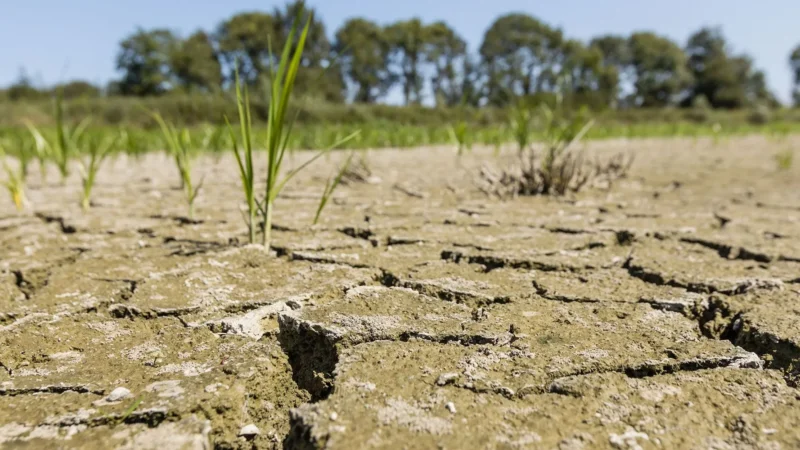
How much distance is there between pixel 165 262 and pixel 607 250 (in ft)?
3.79

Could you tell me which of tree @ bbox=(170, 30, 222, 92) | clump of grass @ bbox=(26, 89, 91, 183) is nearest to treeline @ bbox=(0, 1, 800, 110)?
tree @ bbox=(170, 30, 222, 92)

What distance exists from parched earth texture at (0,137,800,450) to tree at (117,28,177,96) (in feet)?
110

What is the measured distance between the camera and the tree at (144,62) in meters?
31.8

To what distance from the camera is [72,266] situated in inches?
54.1

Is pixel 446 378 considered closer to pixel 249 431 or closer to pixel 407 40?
pixel 249 431

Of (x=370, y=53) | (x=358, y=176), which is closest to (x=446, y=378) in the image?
(x=358, y=176)

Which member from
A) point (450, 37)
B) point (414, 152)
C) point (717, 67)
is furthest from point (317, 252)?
point (717, 67)

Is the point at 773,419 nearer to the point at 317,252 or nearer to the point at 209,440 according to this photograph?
the point at 209,440

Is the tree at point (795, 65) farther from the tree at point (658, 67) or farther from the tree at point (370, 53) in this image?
the tree at point (370, 53)

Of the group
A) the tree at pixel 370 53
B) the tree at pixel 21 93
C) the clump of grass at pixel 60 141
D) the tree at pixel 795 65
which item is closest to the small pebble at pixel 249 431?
the clump of grass at pixel 60 141

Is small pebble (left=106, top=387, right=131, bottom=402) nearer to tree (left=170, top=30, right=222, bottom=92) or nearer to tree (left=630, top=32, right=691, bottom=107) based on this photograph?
tree (left=170, top=30, right=222, bottom=92)

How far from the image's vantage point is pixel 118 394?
79cm

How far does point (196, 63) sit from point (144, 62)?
6.41 meters

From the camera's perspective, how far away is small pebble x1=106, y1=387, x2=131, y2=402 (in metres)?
0.78
